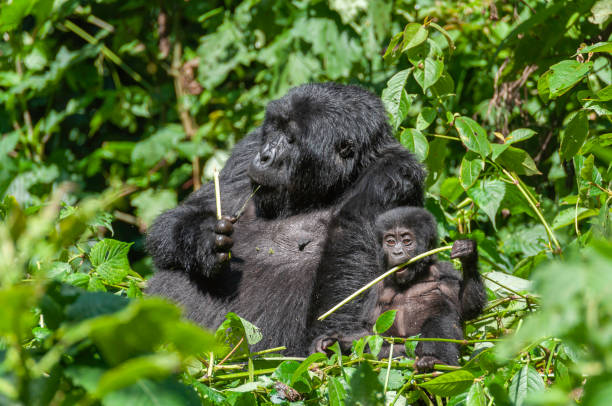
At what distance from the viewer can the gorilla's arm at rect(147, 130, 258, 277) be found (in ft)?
8.52

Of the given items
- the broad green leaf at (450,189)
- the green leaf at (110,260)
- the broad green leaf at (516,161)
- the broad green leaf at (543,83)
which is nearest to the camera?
the green leaf at (110,260)

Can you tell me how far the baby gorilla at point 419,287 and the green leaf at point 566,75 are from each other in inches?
23.9

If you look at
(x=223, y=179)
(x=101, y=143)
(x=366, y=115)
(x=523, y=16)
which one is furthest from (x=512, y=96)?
(x=101, y=143)

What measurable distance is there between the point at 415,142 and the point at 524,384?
136 centimetres

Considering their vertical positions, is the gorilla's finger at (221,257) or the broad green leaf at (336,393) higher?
the broad green leaf at (336,393)

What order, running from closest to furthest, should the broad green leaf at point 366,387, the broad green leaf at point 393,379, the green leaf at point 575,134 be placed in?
1. the broad green leaf at point 366,387
2. the broad green leaf at point 393,379
3. the green leaf at point 575,134

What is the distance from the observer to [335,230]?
8.54 ft

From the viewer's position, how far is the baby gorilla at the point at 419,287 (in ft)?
7.48

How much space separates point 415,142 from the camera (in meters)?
2.83

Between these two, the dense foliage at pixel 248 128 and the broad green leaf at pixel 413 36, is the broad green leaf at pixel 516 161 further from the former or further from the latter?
the broad green leaf at pixel 413 36

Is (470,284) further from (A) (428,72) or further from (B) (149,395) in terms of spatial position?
(B) (149,395)

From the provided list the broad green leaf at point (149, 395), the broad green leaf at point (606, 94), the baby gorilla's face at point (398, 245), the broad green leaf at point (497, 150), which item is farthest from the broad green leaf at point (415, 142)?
the broad green leaf at point (149, 395)

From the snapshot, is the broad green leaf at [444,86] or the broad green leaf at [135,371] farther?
the broad green leaf at [444,86]

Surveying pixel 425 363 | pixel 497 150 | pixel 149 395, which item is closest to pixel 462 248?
pixel 425 363
